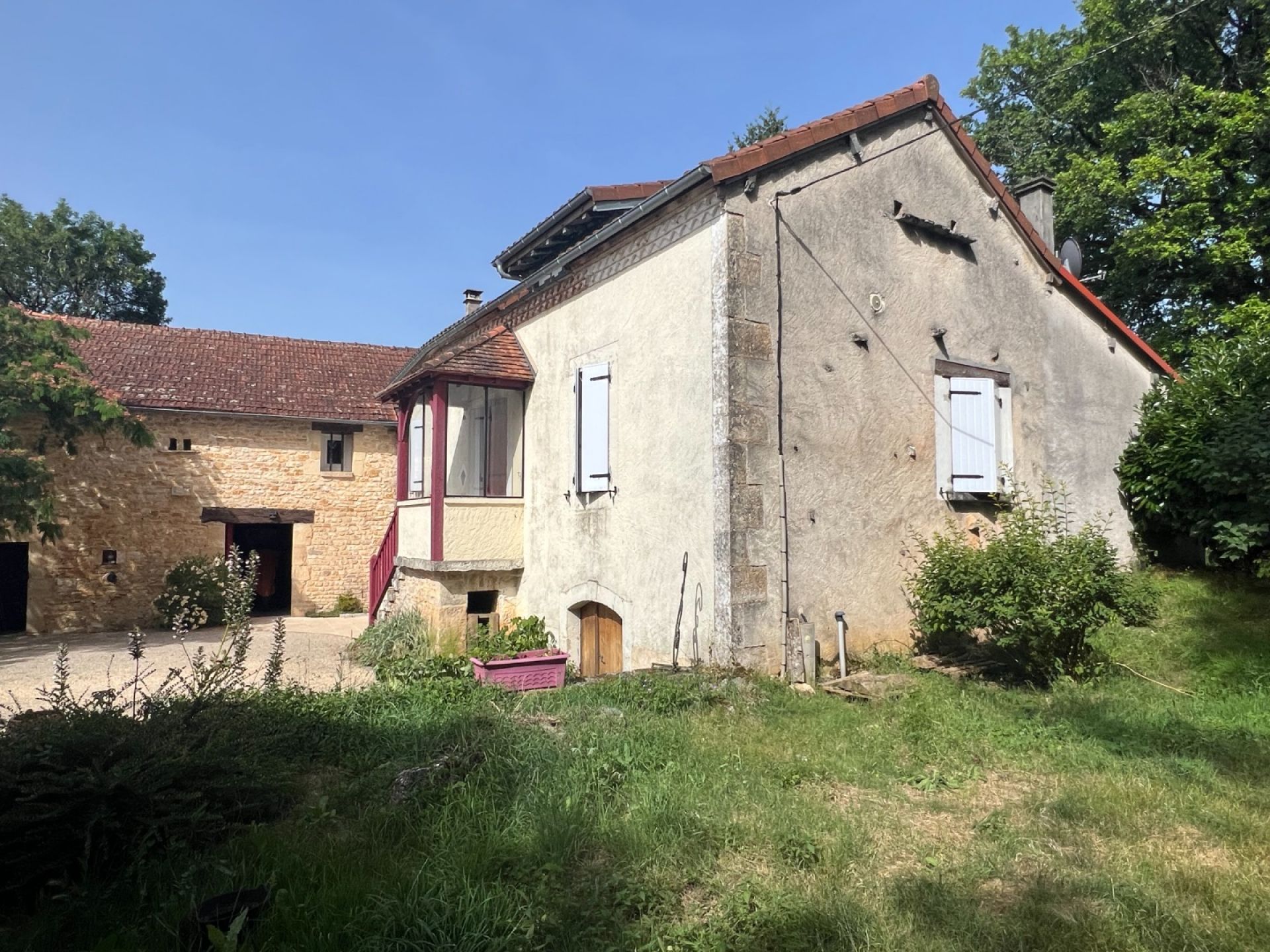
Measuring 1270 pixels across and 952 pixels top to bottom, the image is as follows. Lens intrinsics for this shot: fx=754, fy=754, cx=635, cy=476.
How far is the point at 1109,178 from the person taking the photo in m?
15.0

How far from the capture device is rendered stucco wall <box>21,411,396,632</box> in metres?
14.0

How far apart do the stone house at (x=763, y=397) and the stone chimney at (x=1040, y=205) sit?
3.7 inches

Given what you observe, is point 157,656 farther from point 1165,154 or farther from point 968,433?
point 1165,154

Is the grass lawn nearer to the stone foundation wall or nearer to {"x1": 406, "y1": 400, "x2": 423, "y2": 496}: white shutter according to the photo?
the stone foundation wall

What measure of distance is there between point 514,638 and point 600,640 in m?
1.00

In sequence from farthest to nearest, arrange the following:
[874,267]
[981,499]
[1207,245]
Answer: [1207,245] < [981,499] < [874,267]

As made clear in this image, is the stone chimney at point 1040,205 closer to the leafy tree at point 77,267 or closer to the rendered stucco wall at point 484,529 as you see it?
the rendered stucco wall at point 484,529

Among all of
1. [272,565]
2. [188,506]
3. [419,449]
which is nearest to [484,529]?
[419,449]

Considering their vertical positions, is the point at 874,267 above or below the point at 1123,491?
above

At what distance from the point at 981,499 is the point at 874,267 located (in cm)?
296

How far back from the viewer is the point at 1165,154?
14500 mm

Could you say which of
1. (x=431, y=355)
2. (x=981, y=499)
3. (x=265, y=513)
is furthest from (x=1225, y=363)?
(x=265, y=513)

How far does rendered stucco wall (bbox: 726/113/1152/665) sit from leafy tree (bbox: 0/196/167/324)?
2574 cm

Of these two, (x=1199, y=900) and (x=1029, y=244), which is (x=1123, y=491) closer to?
(x=1029, y=244)
